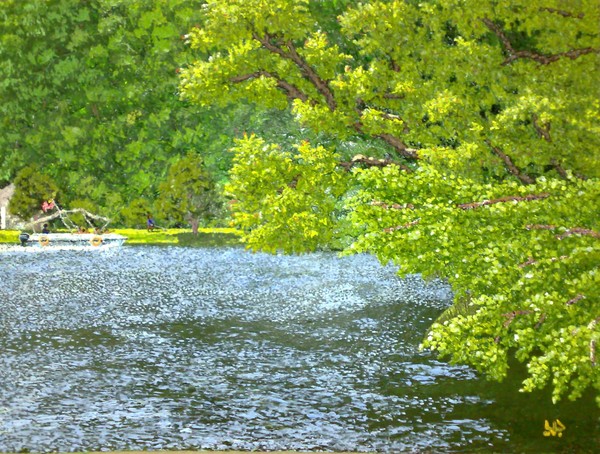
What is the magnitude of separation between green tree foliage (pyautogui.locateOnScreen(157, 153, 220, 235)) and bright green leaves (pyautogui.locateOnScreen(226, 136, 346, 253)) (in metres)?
40.1

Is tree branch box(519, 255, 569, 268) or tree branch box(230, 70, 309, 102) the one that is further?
tree branch box(230, 70, 309, 102)

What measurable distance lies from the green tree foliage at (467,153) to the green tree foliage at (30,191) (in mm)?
42465

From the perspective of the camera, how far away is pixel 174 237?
58.9 meters

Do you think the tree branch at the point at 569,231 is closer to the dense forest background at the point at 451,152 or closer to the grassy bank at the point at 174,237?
the dense forest background at the point at 451,152

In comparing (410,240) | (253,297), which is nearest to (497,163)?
(410,240)

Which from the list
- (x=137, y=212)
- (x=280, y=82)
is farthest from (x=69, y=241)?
(x=280, y=82)

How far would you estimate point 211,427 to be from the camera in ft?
43.7

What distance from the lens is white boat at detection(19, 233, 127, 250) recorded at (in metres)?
52.2

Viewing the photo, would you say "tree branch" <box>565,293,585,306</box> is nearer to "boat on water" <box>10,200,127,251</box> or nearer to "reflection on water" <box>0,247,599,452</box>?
"reflection on water" <box>0,247,599,452</box>

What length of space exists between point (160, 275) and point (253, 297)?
300 inches

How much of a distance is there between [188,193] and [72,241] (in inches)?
317

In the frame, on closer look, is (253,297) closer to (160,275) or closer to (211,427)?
(160,275)

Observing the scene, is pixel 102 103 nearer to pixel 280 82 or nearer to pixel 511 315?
pixel 280 82
